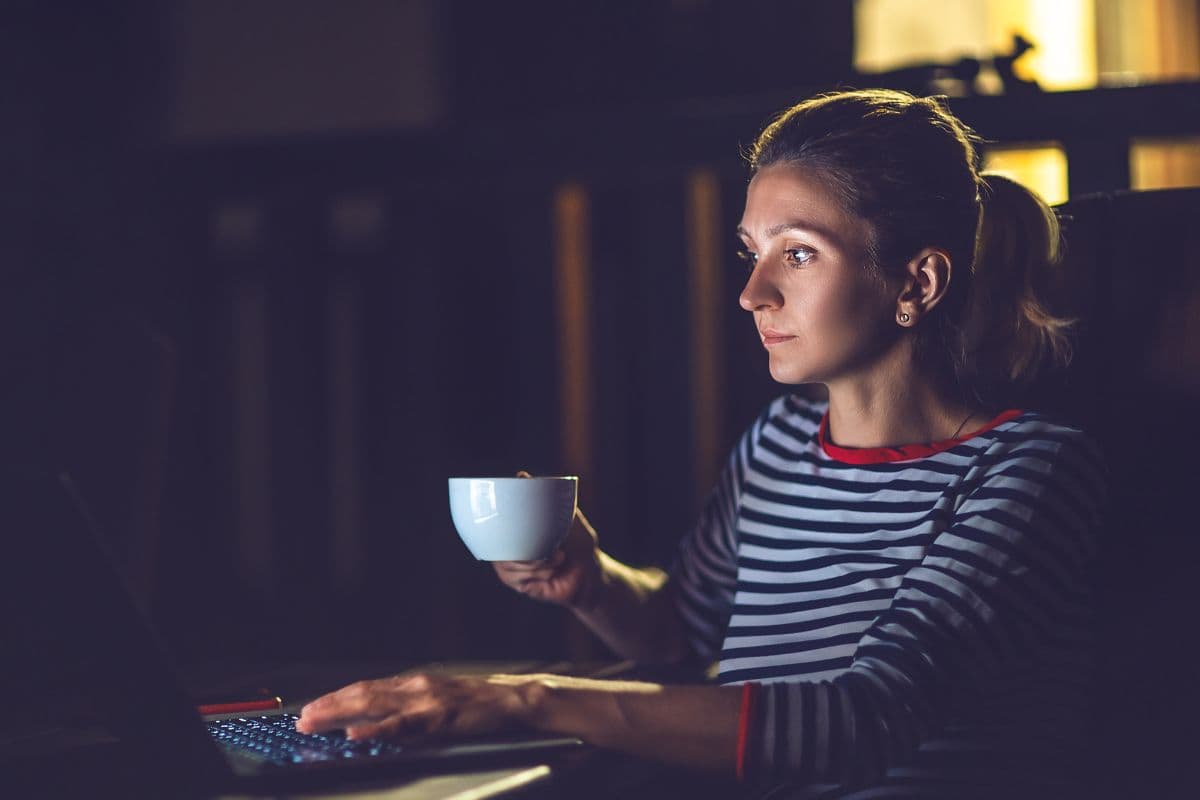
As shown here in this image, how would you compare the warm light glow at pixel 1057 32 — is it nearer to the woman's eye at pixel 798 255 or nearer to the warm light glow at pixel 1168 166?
the warm light glow at pixel 1168 166

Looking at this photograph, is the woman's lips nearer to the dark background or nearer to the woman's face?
the woman's face

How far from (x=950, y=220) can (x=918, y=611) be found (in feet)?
1.40

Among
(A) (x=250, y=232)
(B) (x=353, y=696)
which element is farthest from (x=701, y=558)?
(A) (x=250, y=232)

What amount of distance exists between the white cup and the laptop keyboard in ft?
0.77

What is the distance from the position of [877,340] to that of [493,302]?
150cm

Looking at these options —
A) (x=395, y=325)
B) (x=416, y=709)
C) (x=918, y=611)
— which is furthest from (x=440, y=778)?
(x=395, y=325)

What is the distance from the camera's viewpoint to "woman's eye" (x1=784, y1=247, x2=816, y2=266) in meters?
1.23

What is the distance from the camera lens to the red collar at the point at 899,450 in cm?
121

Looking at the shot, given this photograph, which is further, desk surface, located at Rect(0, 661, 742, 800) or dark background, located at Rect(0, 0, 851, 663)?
dark background, located at Rect(0, 0, 851, 663)

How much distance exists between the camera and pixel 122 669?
33.1 inches

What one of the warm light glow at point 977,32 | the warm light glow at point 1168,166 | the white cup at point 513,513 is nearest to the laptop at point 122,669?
the white cup at point 513,513

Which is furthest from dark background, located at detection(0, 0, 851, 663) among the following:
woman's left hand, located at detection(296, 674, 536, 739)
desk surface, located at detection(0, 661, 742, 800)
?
woman's left hand, located at detection(296, 674, 536, 739)

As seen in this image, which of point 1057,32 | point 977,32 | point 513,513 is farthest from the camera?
point 1057,32

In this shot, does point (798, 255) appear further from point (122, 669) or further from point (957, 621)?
point (122, 669)
